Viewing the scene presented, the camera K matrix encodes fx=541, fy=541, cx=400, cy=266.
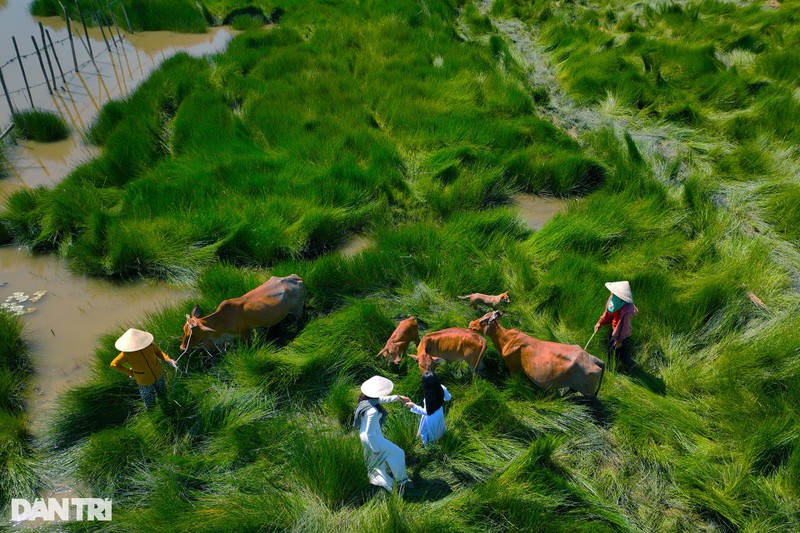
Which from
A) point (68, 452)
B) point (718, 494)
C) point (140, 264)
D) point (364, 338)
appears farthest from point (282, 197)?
point (718, 494)

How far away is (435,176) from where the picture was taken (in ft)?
20.9

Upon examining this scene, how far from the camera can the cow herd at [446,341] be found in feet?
12.0

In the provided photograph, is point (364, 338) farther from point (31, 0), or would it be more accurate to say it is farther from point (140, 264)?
point (31, 0)

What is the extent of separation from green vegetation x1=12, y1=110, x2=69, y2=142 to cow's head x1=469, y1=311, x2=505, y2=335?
710cm

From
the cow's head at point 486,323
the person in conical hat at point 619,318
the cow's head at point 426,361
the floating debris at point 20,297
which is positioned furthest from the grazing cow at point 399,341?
the floating debris at point 20,297

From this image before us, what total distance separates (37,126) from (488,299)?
279 inches

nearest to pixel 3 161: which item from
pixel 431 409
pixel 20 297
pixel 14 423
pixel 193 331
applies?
pixel 20 297

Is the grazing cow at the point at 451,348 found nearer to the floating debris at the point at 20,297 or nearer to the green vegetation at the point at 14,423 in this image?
the green vegetation at the point at 14,423

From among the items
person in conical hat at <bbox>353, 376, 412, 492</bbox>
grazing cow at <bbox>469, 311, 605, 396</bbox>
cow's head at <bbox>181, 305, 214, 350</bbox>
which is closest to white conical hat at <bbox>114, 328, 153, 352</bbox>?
cow's head at <bbox>181, 305, 214, 350</bbox>

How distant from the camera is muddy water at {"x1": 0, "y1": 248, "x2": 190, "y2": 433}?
13.7ft

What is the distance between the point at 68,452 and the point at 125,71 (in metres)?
9.14

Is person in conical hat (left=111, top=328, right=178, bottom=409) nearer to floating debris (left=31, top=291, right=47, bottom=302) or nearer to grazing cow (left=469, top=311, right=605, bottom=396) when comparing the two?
floating debris (left=31, top=291, right=47, bottom=302)

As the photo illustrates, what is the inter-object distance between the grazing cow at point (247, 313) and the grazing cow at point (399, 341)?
2.92ft

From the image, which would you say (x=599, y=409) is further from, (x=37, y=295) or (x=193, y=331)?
(x=37, y=295)
